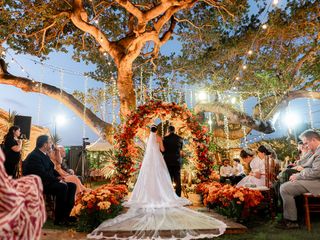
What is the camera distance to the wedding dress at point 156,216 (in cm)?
428

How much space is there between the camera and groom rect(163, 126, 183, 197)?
23.6 ft

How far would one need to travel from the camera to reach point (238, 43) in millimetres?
13914

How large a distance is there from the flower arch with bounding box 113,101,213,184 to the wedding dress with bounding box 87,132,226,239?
0.89m

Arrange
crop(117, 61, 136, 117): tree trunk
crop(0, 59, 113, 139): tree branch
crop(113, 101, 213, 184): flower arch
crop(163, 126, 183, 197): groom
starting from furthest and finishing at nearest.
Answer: crop(0, 59, 113, 139): tree branch
crop(117, 61, 136, 117): tree trunk
crop(113, 101, 213, 184): flower arch
crop(163, 126, 183, 197): groom

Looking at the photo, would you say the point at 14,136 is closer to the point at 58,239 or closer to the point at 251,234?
the point at 58,239

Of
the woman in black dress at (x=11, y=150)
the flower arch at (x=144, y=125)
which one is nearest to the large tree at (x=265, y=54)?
the flower arch at (x=144, y=125)

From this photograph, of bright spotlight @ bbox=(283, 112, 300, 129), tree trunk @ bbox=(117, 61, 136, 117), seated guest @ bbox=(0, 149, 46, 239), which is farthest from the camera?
bright spotlight @ bbox=(283, 112, 300, 129)

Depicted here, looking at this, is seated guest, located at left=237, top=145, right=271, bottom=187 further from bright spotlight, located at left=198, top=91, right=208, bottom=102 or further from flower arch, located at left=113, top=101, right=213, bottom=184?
bright spotlight, located at left=198, top=91, right=208, bottom=102

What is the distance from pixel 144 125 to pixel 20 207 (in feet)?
21.5

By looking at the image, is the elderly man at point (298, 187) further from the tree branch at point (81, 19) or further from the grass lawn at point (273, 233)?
the tree branch at point (81, 19)

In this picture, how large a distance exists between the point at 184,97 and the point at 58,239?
42.2 feet

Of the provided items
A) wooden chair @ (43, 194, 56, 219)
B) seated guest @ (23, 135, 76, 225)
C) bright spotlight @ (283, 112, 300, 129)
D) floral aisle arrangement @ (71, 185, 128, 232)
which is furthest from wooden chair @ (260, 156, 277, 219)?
bright spotlight @ (283, 112, 300, 129)

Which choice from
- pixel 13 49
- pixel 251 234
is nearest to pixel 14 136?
pixel 251 234

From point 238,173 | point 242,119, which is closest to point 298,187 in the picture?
point 238,173
